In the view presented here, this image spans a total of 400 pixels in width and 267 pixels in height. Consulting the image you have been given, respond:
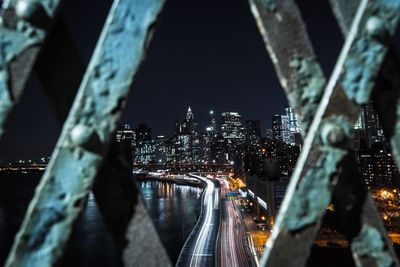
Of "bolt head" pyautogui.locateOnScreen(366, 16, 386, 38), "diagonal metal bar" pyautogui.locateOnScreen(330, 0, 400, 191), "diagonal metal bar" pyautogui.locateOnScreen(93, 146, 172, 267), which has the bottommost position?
"diagonal metal bar" pyautogui.locateOnScreen(93, 146, 172, 267)

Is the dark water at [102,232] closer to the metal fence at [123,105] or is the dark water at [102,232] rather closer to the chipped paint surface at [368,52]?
the metal fence at [123,105]

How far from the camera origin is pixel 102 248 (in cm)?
3878

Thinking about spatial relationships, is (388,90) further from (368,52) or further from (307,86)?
(307,86)

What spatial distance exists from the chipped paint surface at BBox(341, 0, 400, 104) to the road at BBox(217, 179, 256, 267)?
30.6m

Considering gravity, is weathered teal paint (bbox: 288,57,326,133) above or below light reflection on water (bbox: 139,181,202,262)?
above

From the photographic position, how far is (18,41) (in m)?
1.12

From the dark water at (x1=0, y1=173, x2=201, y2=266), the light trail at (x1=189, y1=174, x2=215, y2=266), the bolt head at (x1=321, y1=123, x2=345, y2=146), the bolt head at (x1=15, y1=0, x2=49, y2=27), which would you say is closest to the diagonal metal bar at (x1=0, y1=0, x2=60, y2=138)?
the bolt head at (x1=15, y1=0, x2=49, y2=27)

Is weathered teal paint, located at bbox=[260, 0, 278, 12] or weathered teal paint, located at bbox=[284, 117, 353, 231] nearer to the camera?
weathered teal paint, located at bbox=[284, 117, 353, 231]

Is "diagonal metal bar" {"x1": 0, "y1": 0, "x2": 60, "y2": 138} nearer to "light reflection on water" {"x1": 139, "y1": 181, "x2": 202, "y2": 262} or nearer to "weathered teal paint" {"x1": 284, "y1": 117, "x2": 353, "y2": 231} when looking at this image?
"weathered teal paint" {"x1": 284, "y1": 117, "x2": 353, "y2": 231}

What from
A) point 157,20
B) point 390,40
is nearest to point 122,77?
point 157,20

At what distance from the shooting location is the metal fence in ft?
3.53

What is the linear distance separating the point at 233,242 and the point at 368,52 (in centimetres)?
3791

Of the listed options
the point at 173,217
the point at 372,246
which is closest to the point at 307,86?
the point at 372,246

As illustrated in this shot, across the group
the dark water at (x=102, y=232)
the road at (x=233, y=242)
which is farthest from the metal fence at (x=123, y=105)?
the road at (x=233, y=242)
